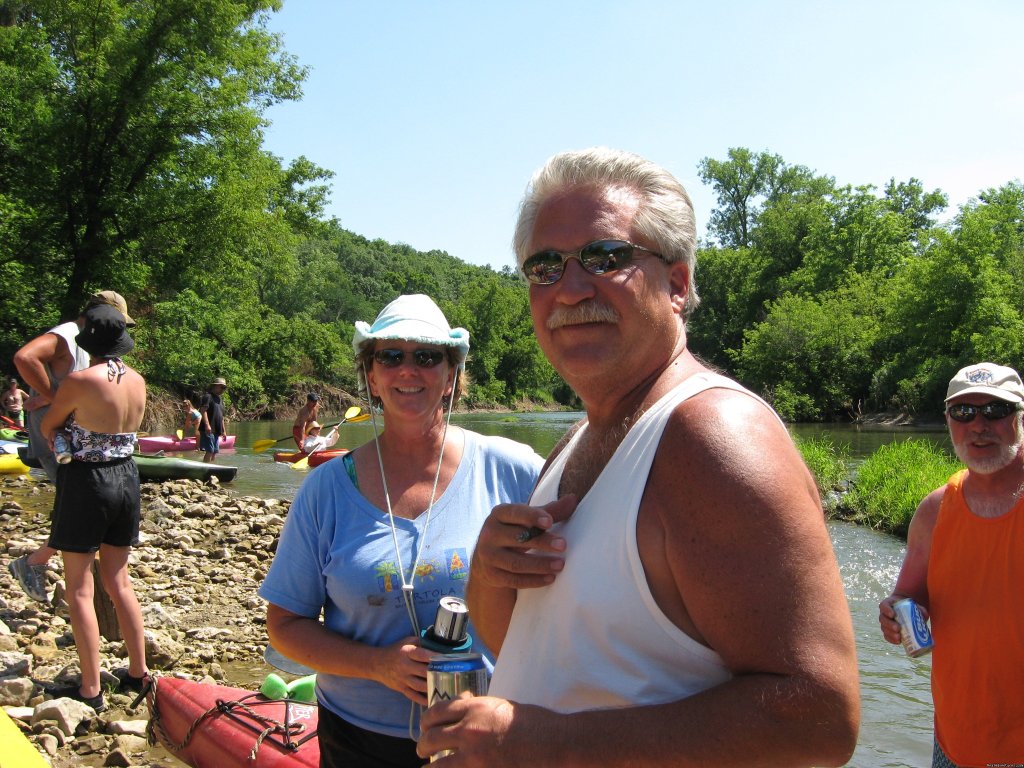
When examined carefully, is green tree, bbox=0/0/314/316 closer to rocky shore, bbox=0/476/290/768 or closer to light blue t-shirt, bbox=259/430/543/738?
rocky shore, bbox=0/476/290/768

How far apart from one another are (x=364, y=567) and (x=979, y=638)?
1.92 metres

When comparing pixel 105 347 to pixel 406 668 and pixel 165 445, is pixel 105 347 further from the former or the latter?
pixel 165 445

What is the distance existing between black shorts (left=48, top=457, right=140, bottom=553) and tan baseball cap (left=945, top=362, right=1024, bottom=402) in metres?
3.87

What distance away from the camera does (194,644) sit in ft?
18.6

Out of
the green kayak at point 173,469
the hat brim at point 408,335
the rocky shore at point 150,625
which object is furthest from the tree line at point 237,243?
the hat brim at point 408,335

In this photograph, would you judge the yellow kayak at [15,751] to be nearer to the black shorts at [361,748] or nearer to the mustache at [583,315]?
the black shorts at [361,748]

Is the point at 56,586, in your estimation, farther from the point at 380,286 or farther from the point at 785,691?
the point at 380,286

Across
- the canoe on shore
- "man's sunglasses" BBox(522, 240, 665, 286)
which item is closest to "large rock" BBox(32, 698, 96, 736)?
"man's sunglasses" BBox(522, 240, 665, 286)

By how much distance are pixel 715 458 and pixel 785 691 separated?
30 centimetres

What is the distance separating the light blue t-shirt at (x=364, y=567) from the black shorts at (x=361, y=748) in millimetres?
26

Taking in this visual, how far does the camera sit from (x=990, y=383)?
3.03m

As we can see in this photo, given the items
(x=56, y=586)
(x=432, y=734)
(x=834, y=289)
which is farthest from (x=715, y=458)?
(x=834, y=289)

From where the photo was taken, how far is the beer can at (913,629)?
2.75m

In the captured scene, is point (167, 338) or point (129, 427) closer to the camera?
point (129, 427)
